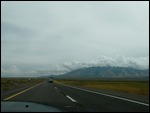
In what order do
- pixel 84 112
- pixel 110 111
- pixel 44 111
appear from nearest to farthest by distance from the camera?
1. pixel 44 111
2. pixel 84 112
3. pixel 110 111

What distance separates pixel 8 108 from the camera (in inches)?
192

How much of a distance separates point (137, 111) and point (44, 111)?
845 cm

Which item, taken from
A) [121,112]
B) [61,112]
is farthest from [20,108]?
[121,112]

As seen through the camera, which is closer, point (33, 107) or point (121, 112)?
point (33, 107)

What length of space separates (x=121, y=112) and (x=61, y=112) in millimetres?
7580

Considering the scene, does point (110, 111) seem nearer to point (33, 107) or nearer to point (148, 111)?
point (148, 111)

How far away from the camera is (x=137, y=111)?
12602 millimetres

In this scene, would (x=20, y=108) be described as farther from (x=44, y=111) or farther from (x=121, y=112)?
(x=121, y=112)

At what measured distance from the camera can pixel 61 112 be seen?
4891 millimetres

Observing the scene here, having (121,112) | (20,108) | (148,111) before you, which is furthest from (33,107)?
(148,111)

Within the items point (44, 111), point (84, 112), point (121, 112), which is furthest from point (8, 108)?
point (121, 112)

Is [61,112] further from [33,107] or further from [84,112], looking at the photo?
[84,112]

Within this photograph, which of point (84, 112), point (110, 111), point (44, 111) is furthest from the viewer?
point (110, 111)

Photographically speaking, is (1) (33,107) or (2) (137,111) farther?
(2) (137,111)
